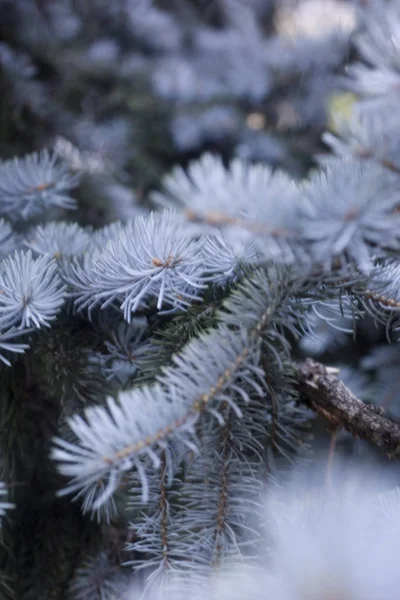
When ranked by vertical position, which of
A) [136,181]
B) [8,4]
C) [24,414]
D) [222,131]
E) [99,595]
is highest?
[8,4]

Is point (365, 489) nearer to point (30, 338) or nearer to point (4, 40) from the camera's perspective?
point (30, 338)

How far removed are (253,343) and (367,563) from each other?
120 millimetres

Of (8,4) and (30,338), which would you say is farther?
(8,4)

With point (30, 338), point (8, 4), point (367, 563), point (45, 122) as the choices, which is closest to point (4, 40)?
point (8, 4)

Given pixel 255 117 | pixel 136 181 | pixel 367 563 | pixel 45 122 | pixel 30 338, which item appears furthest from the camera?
pixel 255 117

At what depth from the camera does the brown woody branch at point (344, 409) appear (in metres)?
0.34

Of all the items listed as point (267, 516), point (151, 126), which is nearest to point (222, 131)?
point (151, 126)

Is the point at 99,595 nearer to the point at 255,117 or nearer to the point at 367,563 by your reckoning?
the point at 367,563

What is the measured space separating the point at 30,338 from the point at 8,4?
2.57 feet

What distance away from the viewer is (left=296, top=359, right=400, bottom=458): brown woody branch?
1.11ft

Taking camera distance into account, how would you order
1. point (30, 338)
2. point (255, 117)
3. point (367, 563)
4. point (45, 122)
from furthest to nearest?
point (255, 117)
point (45, 122)
point (30, 338)
point (367, 563)

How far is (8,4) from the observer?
93 centimetres

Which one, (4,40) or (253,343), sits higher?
(4,40)

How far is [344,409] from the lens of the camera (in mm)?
371
